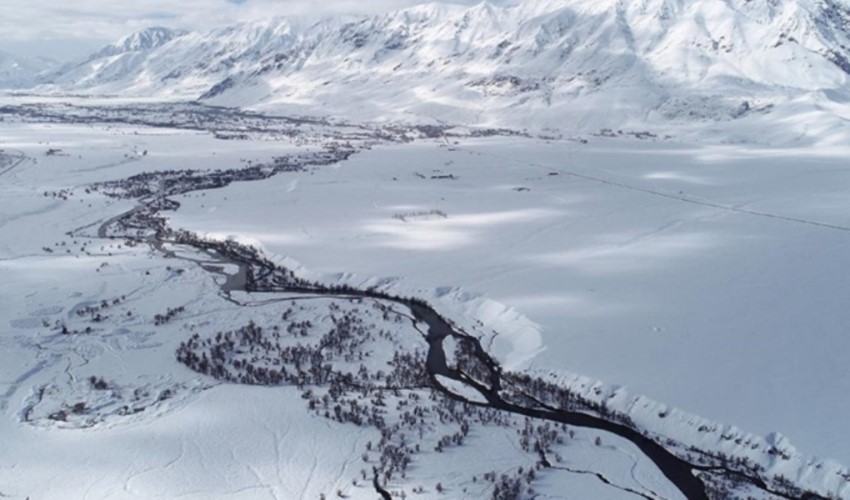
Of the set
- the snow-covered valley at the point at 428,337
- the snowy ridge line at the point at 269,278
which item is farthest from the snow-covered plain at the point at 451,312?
the snowy ridge line at the point at 269,278

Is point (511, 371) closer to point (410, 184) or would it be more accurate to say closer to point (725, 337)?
point (725, 337)

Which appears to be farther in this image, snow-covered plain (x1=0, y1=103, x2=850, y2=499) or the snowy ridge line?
the snowy ridge line

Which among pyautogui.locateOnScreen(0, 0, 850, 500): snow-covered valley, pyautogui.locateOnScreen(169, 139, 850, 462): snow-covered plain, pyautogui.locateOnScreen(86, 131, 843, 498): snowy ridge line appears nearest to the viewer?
pyautogui.locateOnScreen(0, 0, 850, 500): snow-covered valley

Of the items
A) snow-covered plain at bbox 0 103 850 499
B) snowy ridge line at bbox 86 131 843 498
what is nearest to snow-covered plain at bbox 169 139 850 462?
snow-covered plain at bbox 0 103 850 499

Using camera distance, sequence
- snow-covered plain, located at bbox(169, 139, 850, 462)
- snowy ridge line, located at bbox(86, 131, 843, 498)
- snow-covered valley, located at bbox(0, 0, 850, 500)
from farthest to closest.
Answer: snow-covered plain, located at bbox(169, 139, 850, 462), snowy ridge line, located at bbox(86, 131, 843, 498), snow-covered valley, located at bbox(0, 0, 850, 500)

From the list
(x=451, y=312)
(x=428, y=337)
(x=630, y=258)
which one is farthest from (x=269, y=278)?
(x=630, y=258)

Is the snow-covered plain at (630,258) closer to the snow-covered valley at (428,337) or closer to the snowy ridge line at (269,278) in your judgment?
the snow-covered valley at (428,337)

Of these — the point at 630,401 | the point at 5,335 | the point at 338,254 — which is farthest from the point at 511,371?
the point at 5,335

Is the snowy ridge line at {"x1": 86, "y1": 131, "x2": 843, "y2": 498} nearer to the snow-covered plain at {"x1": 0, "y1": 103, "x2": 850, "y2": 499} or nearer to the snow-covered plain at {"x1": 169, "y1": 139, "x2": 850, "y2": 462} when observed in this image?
the snow-covered plain at {"x1": 0, "y1": 103, "x2": 850, "y2": 499}
